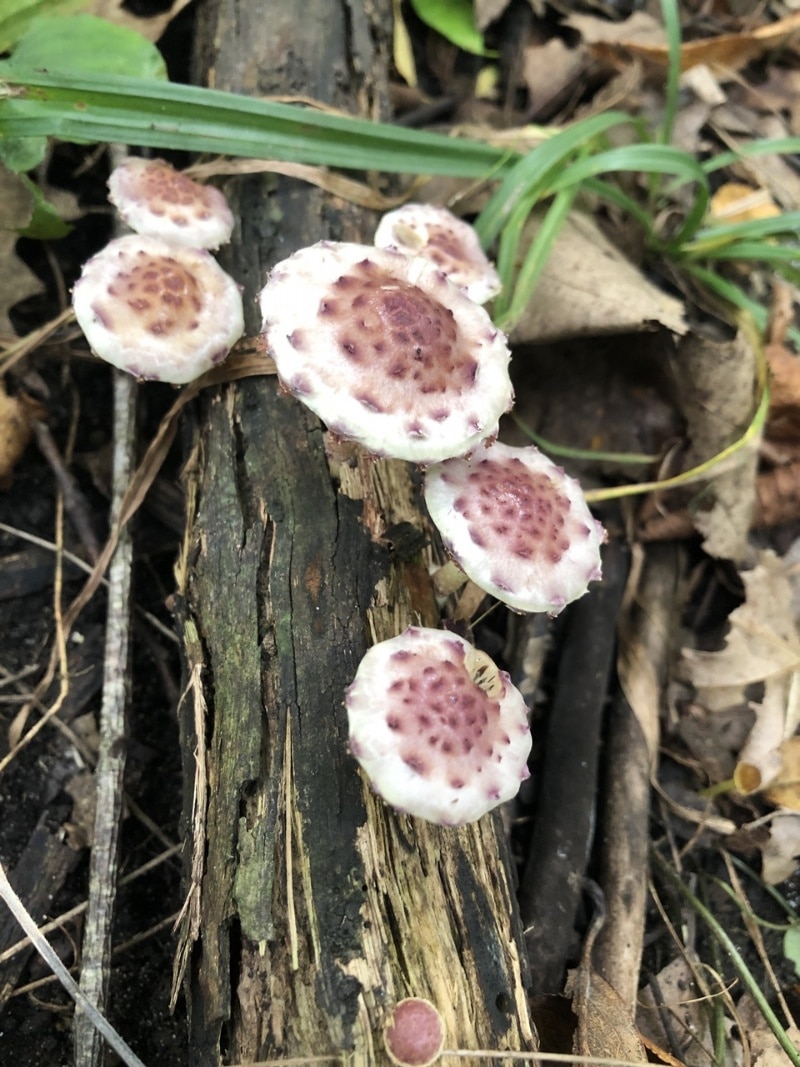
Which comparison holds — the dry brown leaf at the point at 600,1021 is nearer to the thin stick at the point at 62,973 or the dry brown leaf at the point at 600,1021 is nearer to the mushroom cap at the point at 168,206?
the thin stick at the point at 62,973

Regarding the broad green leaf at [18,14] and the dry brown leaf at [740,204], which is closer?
the broad green leaf at [18,14]

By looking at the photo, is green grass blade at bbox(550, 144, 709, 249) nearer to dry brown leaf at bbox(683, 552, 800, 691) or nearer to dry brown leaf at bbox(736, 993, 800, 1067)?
dry brown leaf at bbox(683, 552, 800, 691)

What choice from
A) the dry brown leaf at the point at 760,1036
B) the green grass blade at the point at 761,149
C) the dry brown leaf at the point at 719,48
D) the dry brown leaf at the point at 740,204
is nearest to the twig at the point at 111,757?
the dry brown leaf at the point at 760,1036

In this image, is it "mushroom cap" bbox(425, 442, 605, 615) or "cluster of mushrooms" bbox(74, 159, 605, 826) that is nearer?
"cluster of mushrooms" bbox(74, 159, 605, 826)

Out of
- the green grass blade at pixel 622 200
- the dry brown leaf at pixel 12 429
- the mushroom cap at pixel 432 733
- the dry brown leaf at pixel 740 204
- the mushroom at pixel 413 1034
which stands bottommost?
the mushroom at pixel 413 1034

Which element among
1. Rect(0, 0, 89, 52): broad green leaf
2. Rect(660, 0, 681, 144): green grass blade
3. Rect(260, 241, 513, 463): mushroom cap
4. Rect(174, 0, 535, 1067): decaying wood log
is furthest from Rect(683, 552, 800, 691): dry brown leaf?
Rect(0, 0, 89, 52): broad green leaf

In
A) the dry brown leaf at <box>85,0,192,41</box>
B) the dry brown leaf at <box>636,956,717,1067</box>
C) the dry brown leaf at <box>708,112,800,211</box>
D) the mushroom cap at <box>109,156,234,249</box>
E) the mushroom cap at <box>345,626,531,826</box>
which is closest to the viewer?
the mushroom cap at <box>345,626,531,826</box>
